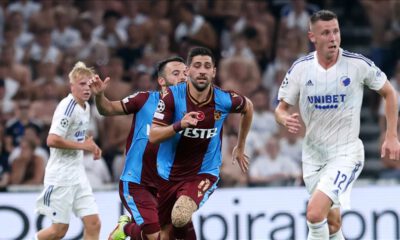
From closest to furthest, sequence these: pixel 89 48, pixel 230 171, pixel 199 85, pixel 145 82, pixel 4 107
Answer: pixel 199 85 < pixel 230 171 < pixel 4 107 < pixel 145 82 < pixel 89 48

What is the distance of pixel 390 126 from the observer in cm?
988

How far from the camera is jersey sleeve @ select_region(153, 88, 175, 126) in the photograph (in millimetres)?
9977

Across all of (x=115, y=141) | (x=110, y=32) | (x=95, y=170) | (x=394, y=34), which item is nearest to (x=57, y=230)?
(x=95, y=170)

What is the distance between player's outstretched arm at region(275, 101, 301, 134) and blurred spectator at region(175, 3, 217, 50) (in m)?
7.66

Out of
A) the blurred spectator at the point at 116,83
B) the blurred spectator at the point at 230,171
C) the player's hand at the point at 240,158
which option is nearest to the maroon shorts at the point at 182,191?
the player's hand at the point at 240,158

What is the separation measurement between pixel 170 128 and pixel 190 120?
1.29ft

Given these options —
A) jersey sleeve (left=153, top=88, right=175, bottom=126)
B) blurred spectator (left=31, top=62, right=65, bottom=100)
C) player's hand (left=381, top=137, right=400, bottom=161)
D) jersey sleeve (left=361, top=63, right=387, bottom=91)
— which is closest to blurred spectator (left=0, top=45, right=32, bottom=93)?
blurred spectator (left=31, top=62, right=65, bottom=100)

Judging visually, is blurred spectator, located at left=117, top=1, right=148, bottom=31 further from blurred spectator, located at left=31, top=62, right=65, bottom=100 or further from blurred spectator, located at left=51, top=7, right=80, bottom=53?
blurred spectator, located at left=31, top=62, right=65, bottom=100

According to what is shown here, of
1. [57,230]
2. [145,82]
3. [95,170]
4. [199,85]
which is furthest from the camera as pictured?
[145,82]

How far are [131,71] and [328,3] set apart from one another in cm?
431

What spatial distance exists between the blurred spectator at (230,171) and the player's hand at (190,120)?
232 inches

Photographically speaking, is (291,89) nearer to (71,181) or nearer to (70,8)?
(71,181)

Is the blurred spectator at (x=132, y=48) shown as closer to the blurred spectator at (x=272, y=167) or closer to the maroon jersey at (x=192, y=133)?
the blurred spectator at (x=272, y=167)

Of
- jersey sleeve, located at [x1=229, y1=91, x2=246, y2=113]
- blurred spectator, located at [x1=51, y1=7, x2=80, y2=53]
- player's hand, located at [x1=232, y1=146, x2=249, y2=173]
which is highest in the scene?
blurred spectator, located at [x1=51, y1=7, x2=80, y2=53]
